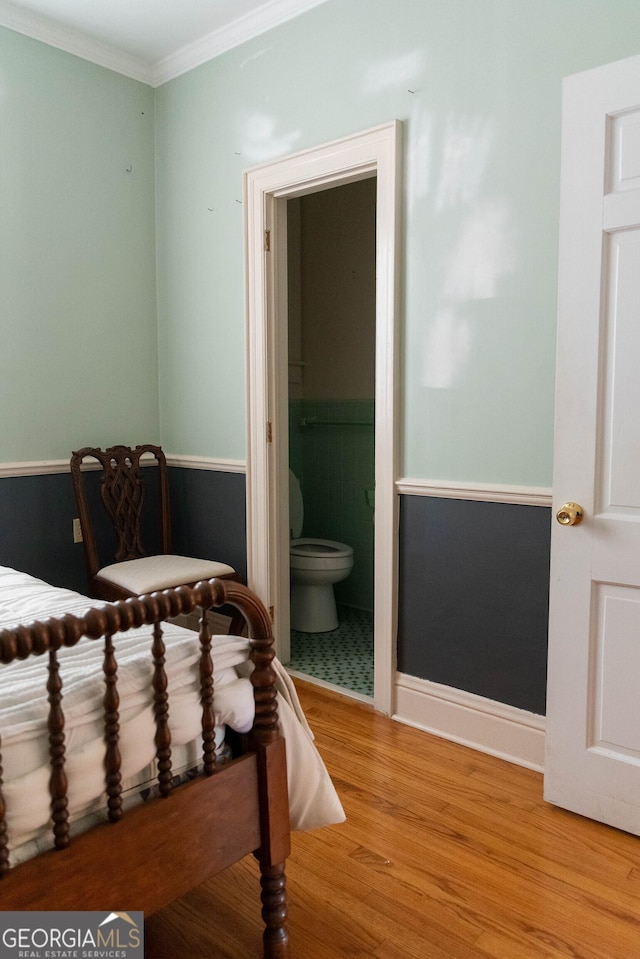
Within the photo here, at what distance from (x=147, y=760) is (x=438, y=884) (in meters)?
0.94

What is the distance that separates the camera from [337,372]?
440 cm

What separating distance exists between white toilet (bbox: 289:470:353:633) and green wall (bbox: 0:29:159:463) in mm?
1037

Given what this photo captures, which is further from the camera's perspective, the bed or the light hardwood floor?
the light hardwood floor

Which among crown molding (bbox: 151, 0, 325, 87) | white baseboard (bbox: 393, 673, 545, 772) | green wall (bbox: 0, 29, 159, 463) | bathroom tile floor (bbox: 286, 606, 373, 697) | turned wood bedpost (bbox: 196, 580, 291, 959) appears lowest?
bathroom tile floor (bbox: 286, 606, 373, 697)

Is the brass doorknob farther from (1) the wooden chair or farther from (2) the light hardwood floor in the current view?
(1) the wooden chair

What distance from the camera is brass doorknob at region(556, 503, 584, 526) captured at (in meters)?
2.08

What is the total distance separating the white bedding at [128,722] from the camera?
1.20m

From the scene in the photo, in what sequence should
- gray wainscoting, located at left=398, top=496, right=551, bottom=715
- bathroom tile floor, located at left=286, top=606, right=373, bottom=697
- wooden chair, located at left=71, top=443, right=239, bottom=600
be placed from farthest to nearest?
bathroom tile floor, located at left=286, top=606, right=373, bottom=697
wooden chair, located at left=71, top=443, right=239, bottom=600
gray wainscoting, located at left=398, top=496, right=551, bottom=715

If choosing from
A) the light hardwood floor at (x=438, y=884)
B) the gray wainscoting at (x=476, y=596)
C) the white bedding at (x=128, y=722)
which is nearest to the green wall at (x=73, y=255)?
the gray wainscoting at (x=476, y=596)

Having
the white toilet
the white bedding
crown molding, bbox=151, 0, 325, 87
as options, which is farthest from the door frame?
the white bedding

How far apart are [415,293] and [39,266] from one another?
1.73m

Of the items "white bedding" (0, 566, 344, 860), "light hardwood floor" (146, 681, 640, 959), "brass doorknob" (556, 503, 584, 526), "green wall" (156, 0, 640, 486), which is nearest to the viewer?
"white bedding" (0, 566, 344, 860)

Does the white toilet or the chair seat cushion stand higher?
the chair seat cushion

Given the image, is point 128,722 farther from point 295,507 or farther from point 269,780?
point 295,507
